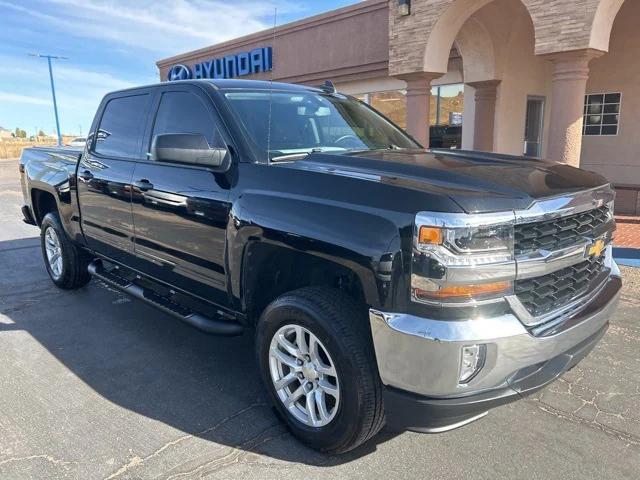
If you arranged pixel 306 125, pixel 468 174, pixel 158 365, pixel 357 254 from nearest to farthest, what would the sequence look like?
pixel 357 254 < pixel 468 174 < pixel 306 125 < pixel 158 365

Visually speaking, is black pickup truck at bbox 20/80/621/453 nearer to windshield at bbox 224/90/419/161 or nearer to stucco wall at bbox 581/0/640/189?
windshield at bbox 224/90/419/161

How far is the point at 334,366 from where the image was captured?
2689 mm

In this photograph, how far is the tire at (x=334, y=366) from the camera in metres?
2.59

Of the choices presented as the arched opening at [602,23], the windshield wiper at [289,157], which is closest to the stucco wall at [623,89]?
the arched opening at [602,23]

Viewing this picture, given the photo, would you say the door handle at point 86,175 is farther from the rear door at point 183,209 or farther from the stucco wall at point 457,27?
the stucco wall at point 457,27

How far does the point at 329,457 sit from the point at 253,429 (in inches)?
21.3

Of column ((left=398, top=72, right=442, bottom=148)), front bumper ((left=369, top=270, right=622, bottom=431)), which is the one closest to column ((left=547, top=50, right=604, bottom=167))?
column ((left=398, top=72, right=442, bottom=148))

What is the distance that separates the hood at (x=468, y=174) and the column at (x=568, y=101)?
203 inches

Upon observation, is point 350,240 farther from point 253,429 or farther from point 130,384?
point 130,384

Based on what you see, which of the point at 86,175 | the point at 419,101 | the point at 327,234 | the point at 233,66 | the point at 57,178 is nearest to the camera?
the point at 327,234

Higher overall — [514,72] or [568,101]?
[514,72]

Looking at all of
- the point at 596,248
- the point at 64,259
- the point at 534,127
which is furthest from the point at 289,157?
the point at 534,127

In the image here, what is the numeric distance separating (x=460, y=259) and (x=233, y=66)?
18743mm

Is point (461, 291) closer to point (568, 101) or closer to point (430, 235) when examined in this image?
point (430, 235)
